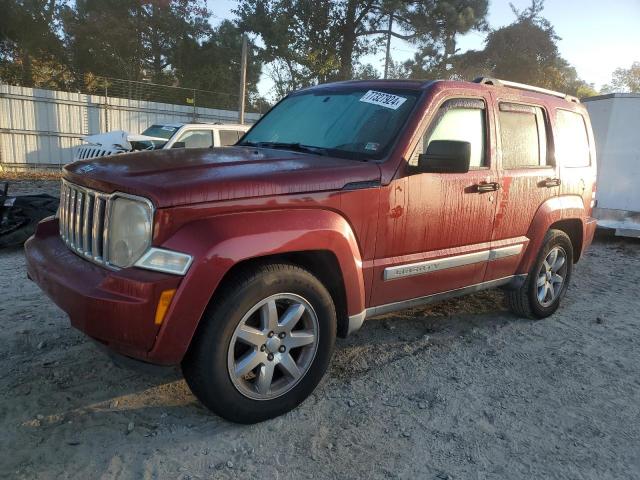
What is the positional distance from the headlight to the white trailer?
8.59 meters

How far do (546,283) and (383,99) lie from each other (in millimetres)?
2438

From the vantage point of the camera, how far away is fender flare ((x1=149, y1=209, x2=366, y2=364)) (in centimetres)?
232

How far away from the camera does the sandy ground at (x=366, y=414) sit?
8.01 feet

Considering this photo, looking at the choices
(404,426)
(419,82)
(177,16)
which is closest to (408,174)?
(419,82)

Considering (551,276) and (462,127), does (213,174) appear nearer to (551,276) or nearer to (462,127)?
(462,127)

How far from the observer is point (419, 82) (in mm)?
3543

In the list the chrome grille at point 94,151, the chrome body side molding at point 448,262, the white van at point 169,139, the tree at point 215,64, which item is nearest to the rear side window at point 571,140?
the chrome body side molding at point 448,262

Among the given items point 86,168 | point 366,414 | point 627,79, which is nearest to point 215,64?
point 86,168

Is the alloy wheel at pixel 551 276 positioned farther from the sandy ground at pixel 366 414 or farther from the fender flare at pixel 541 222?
the sandy ground at pixel 366 414

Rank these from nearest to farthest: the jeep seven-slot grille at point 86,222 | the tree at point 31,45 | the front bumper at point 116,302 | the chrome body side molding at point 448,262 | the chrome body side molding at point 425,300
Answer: the front bumper at point 116,302
the jeep seven-slot grille at point 86,222
the chrome body side molding at point 425,300
the chrome body side molding at point 448,262
the tree at point 31,45

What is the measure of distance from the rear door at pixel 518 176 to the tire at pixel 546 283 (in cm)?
35

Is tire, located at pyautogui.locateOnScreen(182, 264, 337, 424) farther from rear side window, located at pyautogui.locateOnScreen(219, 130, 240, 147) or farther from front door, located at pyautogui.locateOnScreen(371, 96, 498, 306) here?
rear side window, located at pyautogui.locateOnScreen(219, 130, 240, 147)

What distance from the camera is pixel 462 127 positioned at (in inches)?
141

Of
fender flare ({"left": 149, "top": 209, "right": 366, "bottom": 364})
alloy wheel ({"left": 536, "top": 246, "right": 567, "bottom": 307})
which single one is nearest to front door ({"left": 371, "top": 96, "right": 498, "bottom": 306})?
fender flare ({"left": 149, "top": 209, "right": 366, "bottom": 364})
